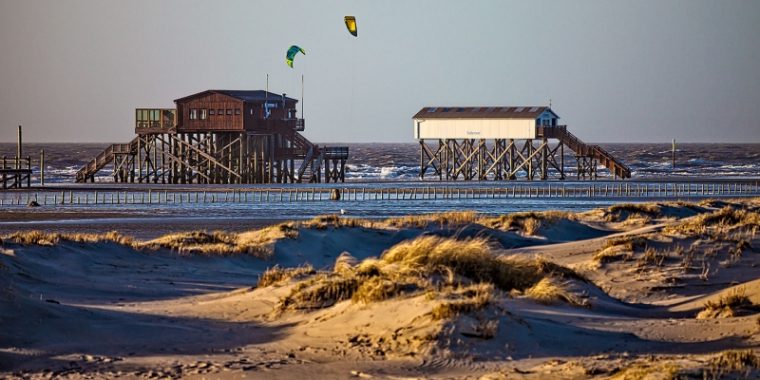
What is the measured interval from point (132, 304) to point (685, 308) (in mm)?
8612

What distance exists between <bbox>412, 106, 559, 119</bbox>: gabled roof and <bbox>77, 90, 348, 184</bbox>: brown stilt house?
8768 mm

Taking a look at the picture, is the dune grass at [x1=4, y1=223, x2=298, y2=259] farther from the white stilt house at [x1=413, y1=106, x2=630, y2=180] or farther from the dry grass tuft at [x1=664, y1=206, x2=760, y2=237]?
the white stilt house at [x1=413, y1=106, x2=630, y2=180]

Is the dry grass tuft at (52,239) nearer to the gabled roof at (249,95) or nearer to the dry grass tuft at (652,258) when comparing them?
the dry grass tuft at (652,258)

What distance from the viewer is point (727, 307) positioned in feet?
53.9

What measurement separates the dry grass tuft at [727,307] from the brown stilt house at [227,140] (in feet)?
198

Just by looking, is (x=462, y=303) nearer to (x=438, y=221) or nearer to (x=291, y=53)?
(x=438, y=221)

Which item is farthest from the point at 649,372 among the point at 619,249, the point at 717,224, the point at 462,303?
the point at 717,224

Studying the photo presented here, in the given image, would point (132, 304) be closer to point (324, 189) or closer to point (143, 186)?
point (324, 189)

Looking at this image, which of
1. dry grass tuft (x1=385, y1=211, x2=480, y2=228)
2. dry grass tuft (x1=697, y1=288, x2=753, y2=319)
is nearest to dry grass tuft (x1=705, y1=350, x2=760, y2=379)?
dry grass tuft (x1=697, y1=288, x2=753, y2=319)

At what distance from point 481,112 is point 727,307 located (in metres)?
68.3

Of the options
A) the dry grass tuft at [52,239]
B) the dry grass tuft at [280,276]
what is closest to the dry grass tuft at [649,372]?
the dry grass tuft at [280,276]

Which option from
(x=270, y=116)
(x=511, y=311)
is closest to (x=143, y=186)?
(x=270, y=116)

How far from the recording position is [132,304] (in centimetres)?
1828

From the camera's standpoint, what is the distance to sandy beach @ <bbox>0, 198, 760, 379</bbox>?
12742mm
